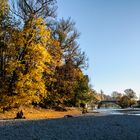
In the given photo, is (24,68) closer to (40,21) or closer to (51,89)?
(40,21)

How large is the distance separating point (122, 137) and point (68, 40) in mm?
47473

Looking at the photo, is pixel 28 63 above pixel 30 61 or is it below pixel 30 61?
below

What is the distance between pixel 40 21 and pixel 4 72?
699cm

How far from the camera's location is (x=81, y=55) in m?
70.1

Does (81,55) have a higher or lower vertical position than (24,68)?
higher

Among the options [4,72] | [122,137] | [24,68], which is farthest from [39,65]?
[122,137]

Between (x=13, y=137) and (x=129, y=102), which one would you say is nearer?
(x=13, y=137)

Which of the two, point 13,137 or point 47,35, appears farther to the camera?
point 47,35

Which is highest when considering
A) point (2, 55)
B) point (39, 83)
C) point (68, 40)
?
point (68, 40)

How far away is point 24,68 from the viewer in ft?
131

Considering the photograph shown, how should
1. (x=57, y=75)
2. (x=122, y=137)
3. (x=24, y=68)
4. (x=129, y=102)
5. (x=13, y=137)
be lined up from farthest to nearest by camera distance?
(x=129, y=102)
(x=57, y=75)
(x=24, y=68)
(x=122, y=137)
(x=13, y=137)

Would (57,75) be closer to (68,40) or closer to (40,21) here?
(68,40)

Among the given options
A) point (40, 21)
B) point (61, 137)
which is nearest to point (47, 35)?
point (40, 21)

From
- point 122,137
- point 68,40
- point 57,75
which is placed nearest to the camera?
point 122,137
